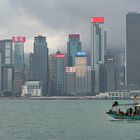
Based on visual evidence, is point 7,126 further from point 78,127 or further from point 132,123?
point 132,123

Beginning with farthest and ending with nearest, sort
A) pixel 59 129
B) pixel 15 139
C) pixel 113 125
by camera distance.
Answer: pixel 113 125
pixel 59 129
pixel 15 139

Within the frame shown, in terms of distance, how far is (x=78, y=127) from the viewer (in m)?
104

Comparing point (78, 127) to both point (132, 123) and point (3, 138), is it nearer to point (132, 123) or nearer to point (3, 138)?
point (132, 123)

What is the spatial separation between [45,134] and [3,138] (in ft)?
23.8

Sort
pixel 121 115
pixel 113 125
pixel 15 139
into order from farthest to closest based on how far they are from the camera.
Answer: pixel 121 115 → pixel 113 125 → pixel 15 139

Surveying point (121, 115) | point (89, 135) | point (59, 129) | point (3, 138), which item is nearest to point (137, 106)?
point (121, 115)

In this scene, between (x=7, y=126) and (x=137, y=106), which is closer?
(x=7, y=126)

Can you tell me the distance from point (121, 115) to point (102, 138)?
34172mm

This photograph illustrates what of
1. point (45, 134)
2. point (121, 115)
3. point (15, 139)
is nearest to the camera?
point (15, 139)

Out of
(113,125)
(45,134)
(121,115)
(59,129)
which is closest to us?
(45,134)

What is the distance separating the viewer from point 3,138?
85.1 m

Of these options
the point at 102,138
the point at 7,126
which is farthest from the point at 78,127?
the point at 102,138

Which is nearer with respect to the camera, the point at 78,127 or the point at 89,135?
the point at 89,135

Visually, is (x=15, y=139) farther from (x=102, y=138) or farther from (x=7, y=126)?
(x=7, y=126)
